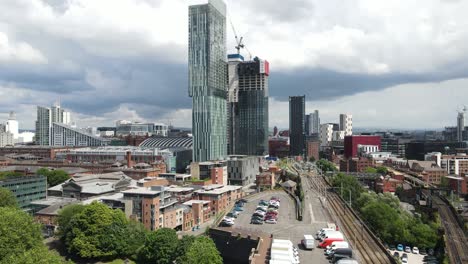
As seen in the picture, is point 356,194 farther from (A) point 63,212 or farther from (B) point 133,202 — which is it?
(A) point 63,212

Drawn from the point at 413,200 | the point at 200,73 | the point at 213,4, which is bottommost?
the point at 413,200

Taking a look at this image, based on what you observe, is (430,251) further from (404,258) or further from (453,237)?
(404,258)

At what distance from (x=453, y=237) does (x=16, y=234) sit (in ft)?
188

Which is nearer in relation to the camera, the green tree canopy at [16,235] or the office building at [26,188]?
the green tree canopy at [16,235]

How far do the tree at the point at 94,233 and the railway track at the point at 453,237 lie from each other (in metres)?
40.0

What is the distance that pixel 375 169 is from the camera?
374 ft

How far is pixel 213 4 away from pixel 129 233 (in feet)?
306

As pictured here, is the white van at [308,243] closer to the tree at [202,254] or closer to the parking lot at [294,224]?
the parking lot at [294,224]

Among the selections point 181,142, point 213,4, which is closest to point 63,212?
point 213,4

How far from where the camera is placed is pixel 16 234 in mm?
35125

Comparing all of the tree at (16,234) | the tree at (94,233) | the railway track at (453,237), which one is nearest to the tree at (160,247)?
the tree at (94,233)

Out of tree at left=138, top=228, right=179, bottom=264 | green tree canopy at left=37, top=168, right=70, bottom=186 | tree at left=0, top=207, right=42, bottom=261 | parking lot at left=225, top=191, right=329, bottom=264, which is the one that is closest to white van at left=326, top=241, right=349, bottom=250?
parking lot at left=225, top=191, right=329, bottom=264

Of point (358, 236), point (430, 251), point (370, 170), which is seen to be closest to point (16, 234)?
point (358, 236)

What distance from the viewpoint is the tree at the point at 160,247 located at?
36562 mm
